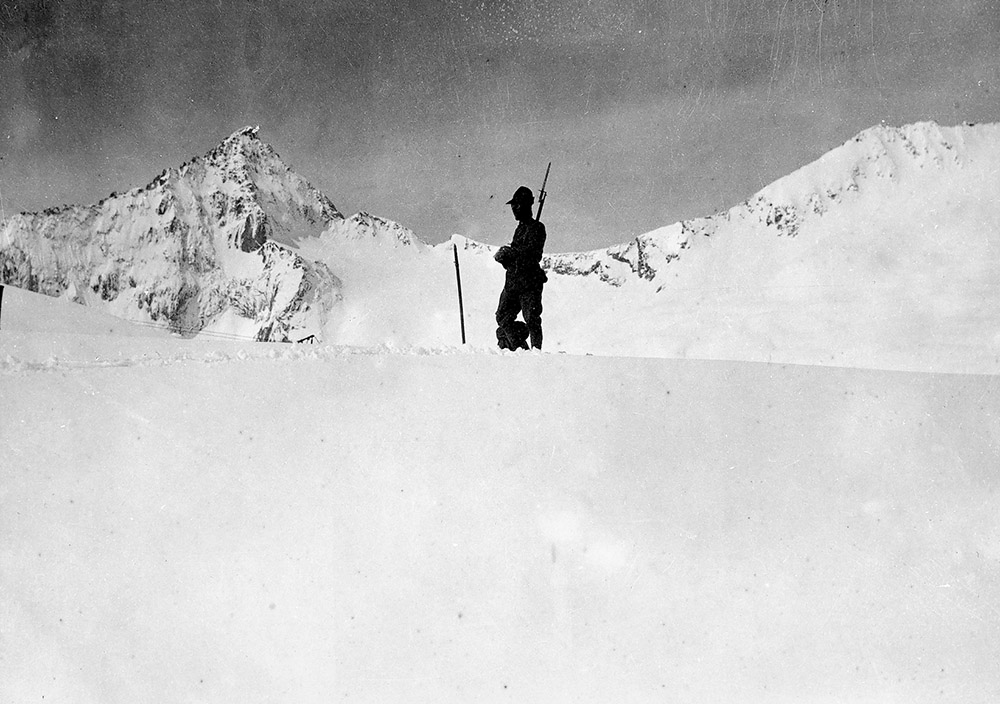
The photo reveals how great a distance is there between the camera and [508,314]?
4129 millimetres

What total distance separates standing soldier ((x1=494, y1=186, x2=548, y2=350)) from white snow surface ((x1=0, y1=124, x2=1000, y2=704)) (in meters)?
0.61

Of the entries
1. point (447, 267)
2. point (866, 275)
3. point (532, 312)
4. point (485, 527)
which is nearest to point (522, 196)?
point (532, 312)

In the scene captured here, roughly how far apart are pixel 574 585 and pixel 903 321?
17.9 feet

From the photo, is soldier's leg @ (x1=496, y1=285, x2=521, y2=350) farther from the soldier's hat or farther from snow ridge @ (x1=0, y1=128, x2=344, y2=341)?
snow ridge @ (x1=0, y1=128, x2=344, y2=341)

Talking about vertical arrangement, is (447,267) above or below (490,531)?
above

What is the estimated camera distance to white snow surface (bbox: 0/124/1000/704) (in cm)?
273

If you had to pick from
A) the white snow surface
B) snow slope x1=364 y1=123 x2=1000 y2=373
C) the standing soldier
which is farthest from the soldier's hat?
the white snow surface

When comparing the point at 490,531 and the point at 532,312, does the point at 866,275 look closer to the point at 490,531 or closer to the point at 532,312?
the point at 532,312

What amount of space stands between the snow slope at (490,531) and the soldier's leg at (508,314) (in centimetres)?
73

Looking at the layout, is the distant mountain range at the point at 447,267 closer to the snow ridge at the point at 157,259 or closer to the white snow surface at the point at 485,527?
the snow ridge at the point at 157,259

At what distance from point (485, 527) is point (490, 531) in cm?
2

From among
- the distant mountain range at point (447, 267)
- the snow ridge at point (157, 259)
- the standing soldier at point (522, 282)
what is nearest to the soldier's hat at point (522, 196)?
the standing soldier at point (522, 282)

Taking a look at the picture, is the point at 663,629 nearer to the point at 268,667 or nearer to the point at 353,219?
the point at 268,667

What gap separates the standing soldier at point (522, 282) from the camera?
4090 millimetres
